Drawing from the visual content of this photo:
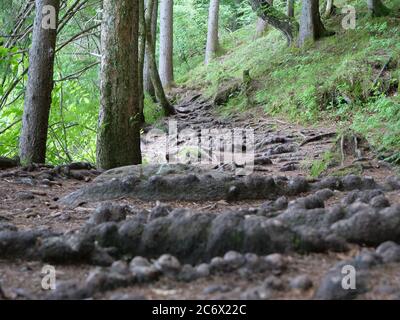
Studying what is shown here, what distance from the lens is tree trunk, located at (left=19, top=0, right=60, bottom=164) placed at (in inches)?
296

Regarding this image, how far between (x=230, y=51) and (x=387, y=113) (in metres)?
16.6

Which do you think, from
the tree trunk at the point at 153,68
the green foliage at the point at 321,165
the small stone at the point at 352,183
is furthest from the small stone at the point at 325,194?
the tree trunk at the point at 153,68

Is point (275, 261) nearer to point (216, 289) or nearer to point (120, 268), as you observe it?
point (216, 289)

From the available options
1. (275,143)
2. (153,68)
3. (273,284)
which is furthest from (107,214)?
(153,68)

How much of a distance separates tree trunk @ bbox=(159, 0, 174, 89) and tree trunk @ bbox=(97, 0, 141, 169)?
14.2m

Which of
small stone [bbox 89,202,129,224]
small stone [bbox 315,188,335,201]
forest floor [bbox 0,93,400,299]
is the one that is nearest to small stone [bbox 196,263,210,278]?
forest floor [bbox 0,93,400,299]

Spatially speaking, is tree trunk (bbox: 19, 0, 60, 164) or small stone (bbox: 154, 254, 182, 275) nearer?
small stone (bbox: 154, 254, 182, 275)

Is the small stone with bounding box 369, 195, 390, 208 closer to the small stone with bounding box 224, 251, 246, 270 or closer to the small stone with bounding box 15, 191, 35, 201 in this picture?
the small stone with bounding box 224, 251, 246, 270

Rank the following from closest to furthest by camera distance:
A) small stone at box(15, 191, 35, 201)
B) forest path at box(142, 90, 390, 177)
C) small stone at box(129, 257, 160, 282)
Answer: small stone at box(129, 257, 160, 282), small stone at box(15, 191, 35, 201), forest path at box(142, 90, 390, 177)

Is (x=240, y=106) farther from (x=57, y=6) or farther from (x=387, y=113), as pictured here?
(x=57, y=6)

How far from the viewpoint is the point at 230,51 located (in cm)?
2397

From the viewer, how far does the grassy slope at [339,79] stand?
28.4 ft

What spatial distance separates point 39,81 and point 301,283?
6399 millimetres

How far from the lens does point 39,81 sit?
7.66 m
